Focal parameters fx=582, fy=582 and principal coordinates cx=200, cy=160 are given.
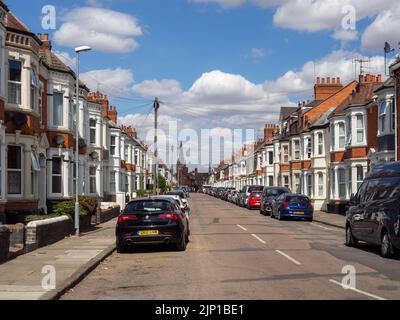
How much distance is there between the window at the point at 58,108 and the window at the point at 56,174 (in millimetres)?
1784

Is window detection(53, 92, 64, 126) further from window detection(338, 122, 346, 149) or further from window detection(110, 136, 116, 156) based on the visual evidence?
window detection(110, 136, 116, 156)

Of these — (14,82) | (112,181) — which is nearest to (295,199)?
(14,82)

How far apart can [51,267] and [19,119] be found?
417 inches

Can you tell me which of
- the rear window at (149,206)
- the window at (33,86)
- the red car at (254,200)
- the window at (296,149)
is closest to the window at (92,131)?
the red car at (254,200)

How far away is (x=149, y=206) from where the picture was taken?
51.4 ft

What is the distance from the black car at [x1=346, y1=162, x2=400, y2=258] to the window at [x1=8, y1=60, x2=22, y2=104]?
1288 cm

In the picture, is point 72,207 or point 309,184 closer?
point 72,207

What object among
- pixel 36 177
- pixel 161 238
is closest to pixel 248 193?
pixel 36 177

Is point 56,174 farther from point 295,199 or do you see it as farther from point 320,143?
point 320,143

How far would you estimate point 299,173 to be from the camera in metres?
51.1

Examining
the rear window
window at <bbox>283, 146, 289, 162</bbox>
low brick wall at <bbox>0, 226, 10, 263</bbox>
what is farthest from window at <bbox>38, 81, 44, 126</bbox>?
window at <bbox>283, 146, 289, 162</bbox>

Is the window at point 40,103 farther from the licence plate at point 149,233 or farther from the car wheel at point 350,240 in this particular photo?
the car wheel at point 350,240

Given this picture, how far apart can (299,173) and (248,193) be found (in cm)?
626

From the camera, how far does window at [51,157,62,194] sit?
91.5ft
